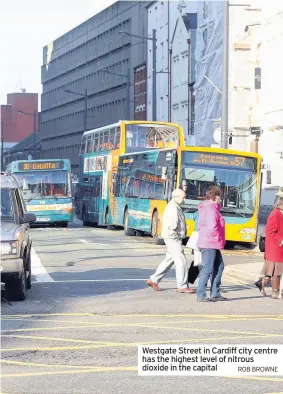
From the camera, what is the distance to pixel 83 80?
438 feet

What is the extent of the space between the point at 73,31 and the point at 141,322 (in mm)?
125138

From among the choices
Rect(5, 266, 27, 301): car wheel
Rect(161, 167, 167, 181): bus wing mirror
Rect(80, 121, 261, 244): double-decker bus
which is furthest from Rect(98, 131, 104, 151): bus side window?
Rect(5, 266, 27, 301): car wheel

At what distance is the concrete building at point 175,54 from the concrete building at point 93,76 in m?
6.84

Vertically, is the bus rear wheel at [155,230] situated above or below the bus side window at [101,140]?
below

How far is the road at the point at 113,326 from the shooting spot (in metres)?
9.96

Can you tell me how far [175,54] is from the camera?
85438mm

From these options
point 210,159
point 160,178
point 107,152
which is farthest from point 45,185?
point 210,159

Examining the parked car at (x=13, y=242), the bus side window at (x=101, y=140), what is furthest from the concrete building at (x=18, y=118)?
the parked car at (x=13, y=242)

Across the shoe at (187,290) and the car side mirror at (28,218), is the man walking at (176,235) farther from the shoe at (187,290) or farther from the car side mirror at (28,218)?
the car side mirror at (28,218)

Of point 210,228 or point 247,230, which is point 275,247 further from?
point 247,230

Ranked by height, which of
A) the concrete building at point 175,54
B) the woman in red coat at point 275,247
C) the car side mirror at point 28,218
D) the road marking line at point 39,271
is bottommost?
the road marking line at point 39,271

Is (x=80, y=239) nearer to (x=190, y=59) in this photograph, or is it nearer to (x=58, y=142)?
(x=190, y=59)

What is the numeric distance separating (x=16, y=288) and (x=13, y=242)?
2.25ft

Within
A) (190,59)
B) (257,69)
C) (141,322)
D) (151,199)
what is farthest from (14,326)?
(190,59)
